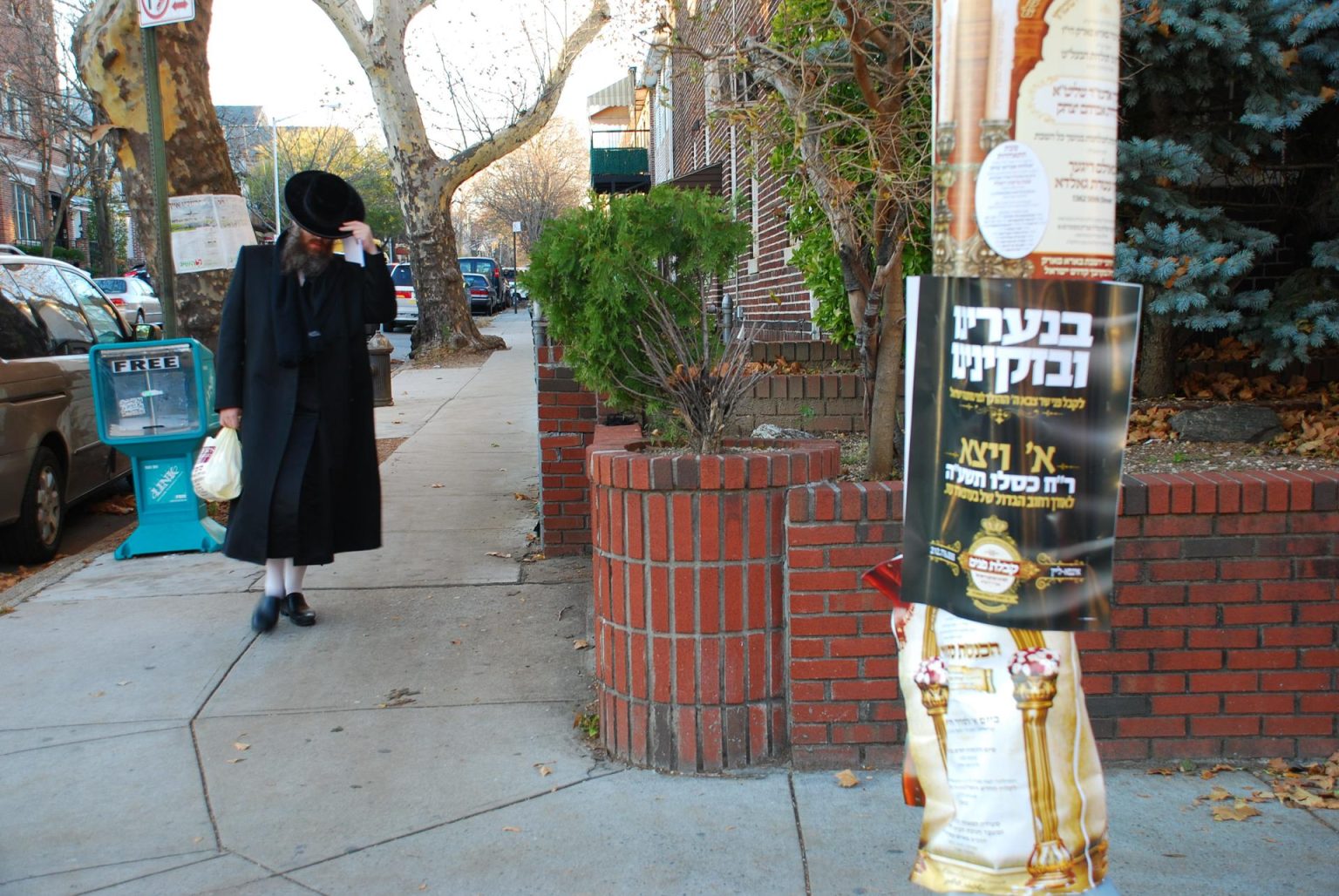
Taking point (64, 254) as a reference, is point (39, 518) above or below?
below

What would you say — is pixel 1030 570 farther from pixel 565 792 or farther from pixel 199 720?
pixel 199 720

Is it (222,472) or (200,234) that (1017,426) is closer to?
(222,472)

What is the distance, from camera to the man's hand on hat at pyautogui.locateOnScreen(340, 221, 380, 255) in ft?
17.5

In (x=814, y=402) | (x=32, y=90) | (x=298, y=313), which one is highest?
(x=32, y=90)

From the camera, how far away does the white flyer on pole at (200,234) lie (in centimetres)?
756

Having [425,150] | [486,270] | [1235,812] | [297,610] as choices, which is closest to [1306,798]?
[1235,812]

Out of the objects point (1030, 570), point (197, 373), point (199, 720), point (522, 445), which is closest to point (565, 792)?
point (199, 720)

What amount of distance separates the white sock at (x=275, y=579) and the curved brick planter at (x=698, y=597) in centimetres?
209

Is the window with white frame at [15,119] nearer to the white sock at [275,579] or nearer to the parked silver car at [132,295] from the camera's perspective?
the parked silver car at [132,295]

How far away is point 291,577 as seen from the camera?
216 inches

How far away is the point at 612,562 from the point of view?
3.93 metres

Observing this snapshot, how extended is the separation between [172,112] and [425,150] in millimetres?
12158

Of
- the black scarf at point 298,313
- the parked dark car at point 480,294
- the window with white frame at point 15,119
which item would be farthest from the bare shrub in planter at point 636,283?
the parked dark car at point 480,294

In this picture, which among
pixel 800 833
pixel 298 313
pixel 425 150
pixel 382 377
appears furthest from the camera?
pixel 425 150
